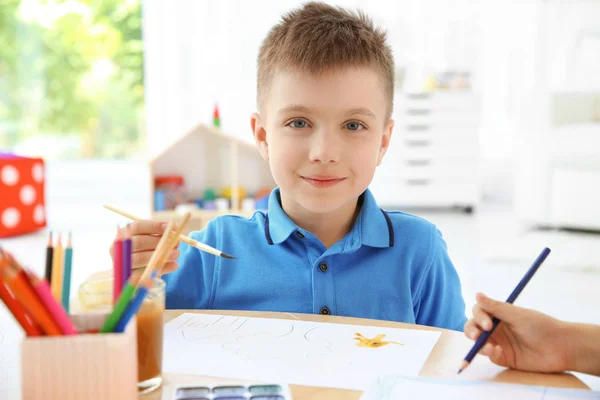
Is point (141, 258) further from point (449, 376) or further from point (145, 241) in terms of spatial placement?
point (449, 376)

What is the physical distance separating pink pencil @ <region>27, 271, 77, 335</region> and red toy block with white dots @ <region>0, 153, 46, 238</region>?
9.59ft

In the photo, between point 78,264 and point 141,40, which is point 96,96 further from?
point 78,264

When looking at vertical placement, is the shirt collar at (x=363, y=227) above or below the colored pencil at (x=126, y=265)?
below

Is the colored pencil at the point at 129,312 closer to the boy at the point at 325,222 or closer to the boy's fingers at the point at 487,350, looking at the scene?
the boy's fingers at the point at 487,350

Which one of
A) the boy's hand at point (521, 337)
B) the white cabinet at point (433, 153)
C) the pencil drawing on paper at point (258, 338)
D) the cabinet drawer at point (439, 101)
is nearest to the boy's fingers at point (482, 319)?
the boy's hand at point (521, 337)

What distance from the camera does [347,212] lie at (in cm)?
95

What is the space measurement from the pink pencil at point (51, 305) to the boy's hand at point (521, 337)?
13.8 inches

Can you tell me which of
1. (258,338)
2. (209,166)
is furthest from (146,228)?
(209,166)

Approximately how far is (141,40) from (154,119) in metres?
0.63

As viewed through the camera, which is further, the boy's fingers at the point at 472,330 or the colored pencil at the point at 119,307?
the boy's fingers at the point at 472,330

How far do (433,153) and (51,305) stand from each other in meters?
3.87

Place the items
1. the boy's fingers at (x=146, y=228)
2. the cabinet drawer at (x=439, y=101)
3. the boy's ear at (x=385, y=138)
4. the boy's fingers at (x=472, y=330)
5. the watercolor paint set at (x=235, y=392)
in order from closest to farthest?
the watercolor paint set at (x=235, y=392) → the boy's fingers at (x=472, y=330) → the boy's fingers at (x=146, y=228) → the boy's ear at (x=385, y=138) → the cabinet drawer at (x=439, y=101)

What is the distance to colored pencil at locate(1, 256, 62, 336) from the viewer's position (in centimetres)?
37

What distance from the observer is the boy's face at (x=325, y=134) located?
0.84 metres
